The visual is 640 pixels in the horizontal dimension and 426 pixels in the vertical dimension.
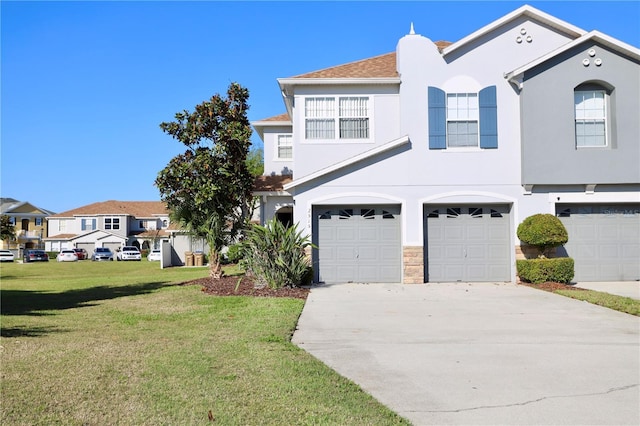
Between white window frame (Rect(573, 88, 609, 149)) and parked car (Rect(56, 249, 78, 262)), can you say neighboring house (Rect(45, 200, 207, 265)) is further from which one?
white window frame (Rect(573, 88, 609, 149))

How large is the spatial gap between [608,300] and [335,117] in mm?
9698

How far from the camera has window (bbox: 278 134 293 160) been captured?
71.0 feet

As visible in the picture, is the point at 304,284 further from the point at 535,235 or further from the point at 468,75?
the point at 468,75

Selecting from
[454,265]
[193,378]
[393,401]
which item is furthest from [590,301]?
[193,378]

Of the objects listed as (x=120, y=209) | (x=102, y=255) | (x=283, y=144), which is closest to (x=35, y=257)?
(x=102, y=255)

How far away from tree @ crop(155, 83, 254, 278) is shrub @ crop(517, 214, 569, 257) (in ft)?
29.2

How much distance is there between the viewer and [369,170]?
17.0 meters

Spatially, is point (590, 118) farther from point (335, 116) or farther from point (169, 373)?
point (169, 373)

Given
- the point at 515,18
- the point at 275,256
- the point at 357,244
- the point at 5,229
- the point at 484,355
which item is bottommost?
the point at 484,355

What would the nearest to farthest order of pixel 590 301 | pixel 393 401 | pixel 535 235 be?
1. pixel 393 401
2. pixel 590 301
3. pixel 535 235

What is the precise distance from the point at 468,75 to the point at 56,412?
51.0ft

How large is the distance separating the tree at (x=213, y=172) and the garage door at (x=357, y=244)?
292 centimetres

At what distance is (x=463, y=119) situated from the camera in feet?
56.9

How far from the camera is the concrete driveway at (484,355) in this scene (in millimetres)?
5531
